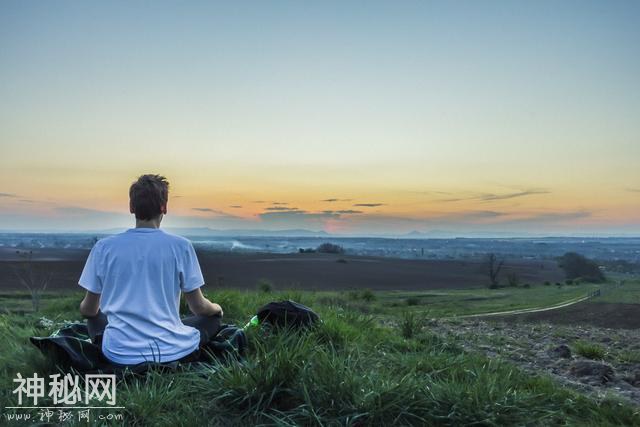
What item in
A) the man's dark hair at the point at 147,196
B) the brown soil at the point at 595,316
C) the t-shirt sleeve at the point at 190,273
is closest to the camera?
the man's dark hair at the point at 147,196

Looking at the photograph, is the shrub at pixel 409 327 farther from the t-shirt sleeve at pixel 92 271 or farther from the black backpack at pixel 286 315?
the t-shirt sleeve at pixel 92 271

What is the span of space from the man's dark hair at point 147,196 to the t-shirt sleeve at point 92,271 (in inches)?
15.8

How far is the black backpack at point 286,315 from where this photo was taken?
549 centimetres

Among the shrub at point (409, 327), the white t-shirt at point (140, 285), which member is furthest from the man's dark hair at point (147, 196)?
the shrub at point (409, 327)

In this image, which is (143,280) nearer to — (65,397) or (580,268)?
(65,397)

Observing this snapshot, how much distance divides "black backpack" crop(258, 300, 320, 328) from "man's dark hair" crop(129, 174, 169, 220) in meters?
1.87

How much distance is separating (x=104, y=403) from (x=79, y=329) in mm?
1757

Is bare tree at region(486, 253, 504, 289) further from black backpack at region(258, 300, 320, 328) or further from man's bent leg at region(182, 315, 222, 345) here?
man's bent leg at region(182, 315, 222, 345)

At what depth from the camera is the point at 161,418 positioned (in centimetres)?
347

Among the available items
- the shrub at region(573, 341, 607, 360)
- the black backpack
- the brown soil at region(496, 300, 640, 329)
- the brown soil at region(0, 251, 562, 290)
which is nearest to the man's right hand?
the black backpack

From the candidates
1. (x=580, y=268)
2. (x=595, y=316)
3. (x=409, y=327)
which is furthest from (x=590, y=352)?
(x=580, y=268)

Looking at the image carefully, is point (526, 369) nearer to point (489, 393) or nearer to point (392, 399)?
point (489, 393)

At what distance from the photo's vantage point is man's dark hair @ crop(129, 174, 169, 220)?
400cm

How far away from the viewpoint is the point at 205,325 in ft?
15.5
